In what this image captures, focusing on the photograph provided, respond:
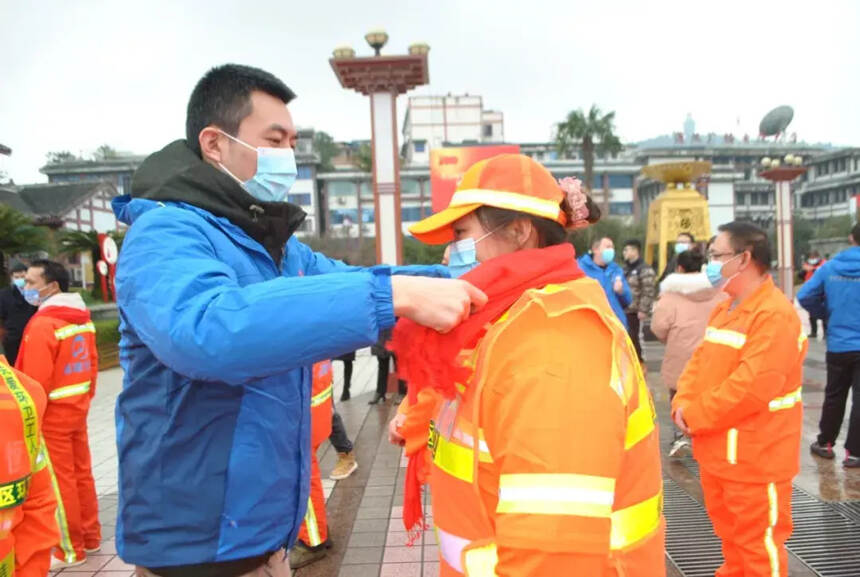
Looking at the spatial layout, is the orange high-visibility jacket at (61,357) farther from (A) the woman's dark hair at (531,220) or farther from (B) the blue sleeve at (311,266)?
(A) the woman's dark hair at (531,220)

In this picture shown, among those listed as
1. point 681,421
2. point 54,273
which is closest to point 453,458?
point 681,421

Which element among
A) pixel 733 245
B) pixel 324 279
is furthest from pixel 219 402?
pixel 733 245

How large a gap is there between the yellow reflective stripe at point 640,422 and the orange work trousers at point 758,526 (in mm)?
2050

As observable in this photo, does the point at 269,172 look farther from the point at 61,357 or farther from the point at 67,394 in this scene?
the point at 67,394

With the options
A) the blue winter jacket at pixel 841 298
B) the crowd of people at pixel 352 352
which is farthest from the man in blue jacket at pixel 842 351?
the crowd of people at pixel 352 352

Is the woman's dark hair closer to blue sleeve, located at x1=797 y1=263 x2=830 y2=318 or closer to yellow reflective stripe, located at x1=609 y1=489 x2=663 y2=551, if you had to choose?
yellow reflective stripe, located at x1=609 y1=489 x2=663 y2=551

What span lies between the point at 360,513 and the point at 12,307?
4.94m

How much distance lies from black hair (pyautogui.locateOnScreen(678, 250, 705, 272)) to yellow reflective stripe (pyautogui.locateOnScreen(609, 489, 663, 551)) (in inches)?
201

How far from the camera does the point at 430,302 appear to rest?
50.8 inches

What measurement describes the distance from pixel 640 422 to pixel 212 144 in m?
1.41

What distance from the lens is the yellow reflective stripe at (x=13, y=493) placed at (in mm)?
2636

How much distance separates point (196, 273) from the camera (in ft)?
4.24

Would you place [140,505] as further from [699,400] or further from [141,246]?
[699,400]

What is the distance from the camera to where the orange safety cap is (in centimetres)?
159
